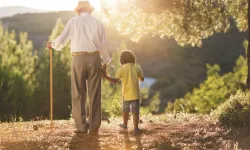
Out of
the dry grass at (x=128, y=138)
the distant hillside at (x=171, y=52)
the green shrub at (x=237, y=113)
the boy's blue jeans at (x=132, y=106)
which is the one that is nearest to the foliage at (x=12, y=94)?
the green shrub at (x=237, y=113)

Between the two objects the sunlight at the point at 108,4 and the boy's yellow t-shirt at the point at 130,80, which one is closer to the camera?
the boy's yellow t-shirt at the point at 130,80

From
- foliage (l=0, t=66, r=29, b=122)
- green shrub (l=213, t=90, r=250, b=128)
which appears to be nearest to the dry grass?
green shrub (l=213, t=90, r=250, b=128)

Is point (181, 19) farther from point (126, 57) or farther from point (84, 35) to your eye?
point (84, 35)

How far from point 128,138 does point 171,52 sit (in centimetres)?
11666

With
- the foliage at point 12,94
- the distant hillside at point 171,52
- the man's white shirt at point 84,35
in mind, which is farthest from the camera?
the distant hillside at point 171,52

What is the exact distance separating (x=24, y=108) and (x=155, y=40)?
95914 mm

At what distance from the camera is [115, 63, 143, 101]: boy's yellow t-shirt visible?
789cm

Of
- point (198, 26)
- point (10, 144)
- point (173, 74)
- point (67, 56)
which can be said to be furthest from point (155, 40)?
point (10, 144)

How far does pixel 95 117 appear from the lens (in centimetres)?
770

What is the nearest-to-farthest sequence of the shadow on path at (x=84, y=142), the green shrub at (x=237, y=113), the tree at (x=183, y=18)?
the shadow on path at (x=84, y=142)
the green shrub at (x=237, y=113)
the tree at (x=183, y=18)

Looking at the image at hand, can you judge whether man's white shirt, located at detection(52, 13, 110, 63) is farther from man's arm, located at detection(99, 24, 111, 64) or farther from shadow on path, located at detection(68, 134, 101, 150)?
shadow on path, located at detection(68, 134, 101, 150)

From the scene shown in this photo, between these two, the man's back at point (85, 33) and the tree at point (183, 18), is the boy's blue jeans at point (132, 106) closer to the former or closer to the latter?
the man's back at point (85, 33)

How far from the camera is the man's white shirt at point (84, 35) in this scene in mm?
7445

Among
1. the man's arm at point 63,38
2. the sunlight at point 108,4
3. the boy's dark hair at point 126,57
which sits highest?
the sunlight at point 108,4
